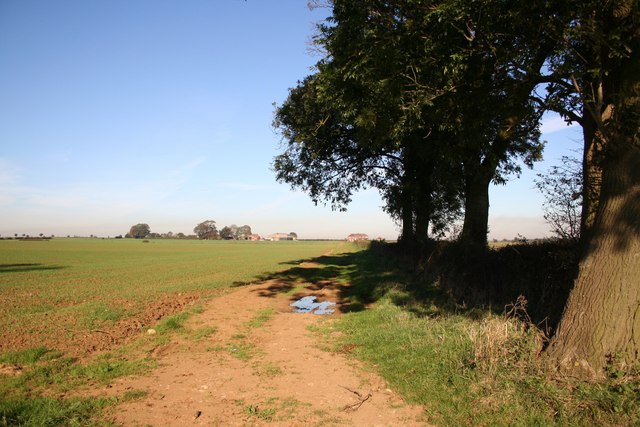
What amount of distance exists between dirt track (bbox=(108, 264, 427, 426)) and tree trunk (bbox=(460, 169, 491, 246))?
6.57 metres

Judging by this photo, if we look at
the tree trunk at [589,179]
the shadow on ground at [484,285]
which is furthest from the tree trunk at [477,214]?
the tree trunk at [589,179]

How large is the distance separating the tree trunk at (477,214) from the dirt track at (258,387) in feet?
21.6

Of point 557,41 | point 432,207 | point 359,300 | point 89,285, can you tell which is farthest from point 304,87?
point 557,41

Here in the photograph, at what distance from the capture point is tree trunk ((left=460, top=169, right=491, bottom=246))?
1314 cm

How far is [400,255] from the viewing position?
23.9 metres

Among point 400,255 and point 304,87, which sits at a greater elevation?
point 304,87

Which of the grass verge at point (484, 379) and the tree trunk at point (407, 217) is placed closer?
the grass verge at point (484, 379)

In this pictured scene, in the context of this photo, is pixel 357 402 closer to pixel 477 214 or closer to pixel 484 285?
pixel 484 285

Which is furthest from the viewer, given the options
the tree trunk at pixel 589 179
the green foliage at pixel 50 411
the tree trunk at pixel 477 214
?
the tree trunk at pixel 477 214

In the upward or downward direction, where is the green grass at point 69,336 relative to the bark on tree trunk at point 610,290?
downward

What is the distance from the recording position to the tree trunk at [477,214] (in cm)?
1314

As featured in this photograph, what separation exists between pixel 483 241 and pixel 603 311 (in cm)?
801

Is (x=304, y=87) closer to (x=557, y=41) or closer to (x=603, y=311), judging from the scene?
(x=557, y=41)

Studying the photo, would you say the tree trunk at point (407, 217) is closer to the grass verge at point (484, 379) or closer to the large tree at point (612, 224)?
the grass verge at point (484, 379)
